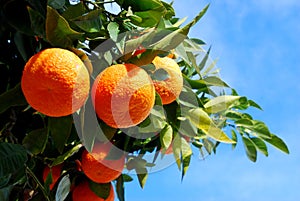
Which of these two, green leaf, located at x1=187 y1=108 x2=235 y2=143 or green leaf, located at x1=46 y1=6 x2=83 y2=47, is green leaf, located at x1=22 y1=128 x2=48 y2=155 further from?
green leaf, located at x1=187 y1=108 x2=235 y2=143

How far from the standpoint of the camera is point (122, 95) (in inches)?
36.3

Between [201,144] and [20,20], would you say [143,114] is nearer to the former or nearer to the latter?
[20,20]

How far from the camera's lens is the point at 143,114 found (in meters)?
0.93

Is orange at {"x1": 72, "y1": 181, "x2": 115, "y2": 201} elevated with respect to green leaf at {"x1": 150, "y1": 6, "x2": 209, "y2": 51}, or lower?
lower

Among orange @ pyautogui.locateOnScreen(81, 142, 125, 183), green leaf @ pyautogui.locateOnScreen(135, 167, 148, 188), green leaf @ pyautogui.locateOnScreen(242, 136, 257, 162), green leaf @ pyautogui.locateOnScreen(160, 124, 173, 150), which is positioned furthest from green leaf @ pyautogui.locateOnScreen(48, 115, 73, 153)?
green leaf @ pyautogui.locateOnScreen(242, 136, 257, 162)

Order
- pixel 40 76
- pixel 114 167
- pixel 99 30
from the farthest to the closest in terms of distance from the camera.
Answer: pixel 114 167
pixel 99 30
pixel 40 76

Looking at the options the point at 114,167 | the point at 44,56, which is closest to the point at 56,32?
the point at 44,56

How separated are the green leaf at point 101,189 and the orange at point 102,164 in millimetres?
35

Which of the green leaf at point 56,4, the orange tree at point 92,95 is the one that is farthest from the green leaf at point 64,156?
the green leaf at point 56,4

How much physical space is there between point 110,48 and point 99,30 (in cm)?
4

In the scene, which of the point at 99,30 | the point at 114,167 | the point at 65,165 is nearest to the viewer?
the point at 99,30

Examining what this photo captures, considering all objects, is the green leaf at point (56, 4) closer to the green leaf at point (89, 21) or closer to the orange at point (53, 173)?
the green leaf at point (89, 21)

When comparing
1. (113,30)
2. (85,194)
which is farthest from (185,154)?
(113,30)

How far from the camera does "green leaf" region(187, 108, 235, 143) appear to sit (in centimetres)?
113
